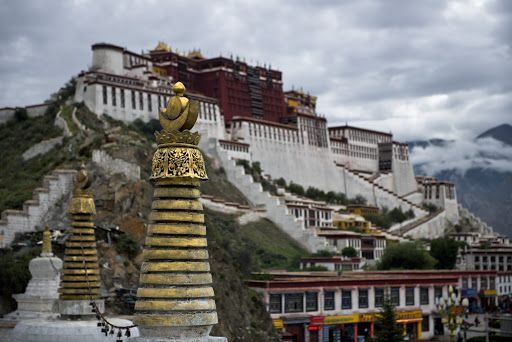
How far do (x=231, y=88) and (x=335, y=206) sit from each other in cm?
1680

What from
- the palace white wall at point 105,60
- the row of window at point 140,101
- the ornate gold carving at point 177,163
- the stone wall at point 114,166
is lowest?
the ornate gold carving at point 177,163

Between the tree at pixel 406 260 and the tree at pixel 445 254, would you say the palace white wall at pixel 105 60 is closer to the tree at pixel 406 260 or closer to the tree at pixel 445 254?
the tree at pixel 406 260

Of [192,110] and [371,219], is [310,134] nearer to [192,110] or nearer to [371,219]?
[371,219]

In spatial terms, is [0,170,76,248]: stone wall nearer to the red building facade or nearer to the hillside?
the hillside

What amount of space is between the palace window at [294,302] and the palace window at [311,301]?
13.2 inches

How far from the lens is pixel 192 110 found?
1159 cm

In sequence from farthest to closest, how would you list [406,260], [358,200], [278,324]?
[358,200] < [406,260] < [278,324]

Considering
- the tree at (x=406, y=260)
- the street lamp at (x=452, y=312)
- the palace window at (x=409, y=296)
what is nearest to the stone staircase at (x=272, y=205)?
the tree at (x=406, y=260)

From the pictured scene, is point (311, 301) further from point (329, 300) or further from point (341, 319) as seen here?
point (341, 319)

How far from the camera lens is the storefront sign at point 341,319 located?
44.1 m

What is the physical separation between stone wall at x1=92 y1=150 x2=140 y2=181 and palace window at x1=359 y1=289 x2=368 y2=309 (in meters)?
15.3

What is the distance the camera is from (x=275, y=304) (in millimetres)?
42094

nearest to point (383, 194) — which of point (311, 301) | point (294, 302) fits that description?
point (311, 301)

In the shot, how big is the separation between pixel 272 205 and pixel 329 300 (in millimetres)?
31713
